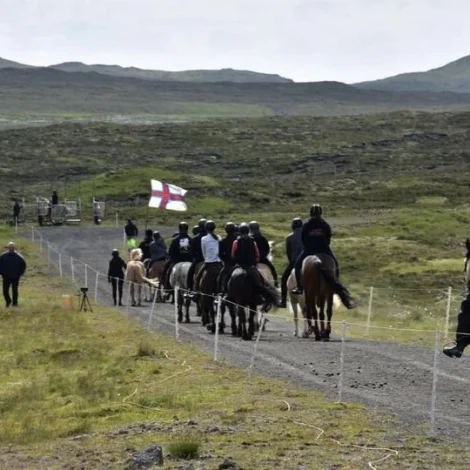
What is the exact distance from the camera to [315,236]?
23250 mm

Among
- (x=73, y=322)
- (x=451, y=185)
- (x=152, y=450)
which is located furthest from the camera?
(x=451, y=185)

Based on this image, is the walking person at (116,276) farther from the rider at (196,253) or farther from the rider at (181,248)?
the rider at (196,253)

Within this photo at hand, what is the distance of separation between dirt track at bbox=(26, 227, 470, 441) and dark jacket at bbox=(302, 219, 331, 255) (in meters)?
1.84

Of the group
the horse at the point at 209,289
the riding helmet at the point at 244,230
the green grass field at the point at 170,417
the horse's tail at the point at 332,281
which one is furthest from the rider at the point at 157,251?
the horse's tail at the point at 332,281

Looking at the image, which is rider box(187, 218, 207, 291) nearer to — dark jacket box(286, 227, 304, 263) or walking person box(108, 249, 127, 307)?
dark jacket box(286, 227, 304, 263)

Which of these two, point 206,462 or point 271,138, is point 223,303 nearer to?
point 206,462

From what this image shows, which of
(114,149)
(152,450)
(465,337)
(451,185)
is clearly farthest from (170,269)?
(114,149)

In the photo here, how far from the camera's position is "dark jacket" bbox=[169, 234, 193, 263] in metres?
32.1

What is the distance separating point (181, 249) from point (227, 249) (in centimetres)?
703

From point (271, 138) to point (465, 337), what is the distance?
12911 cm

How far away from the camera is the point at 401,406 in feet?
50.4

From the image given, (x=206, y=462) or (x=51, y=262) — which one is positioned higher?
(x=206, y=462)

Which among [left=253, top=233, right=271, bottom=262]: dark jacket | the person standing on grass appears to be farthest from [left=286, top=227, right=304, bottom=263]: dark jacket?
the person standing on grass

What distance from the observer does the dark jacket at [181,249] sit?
105 feet
